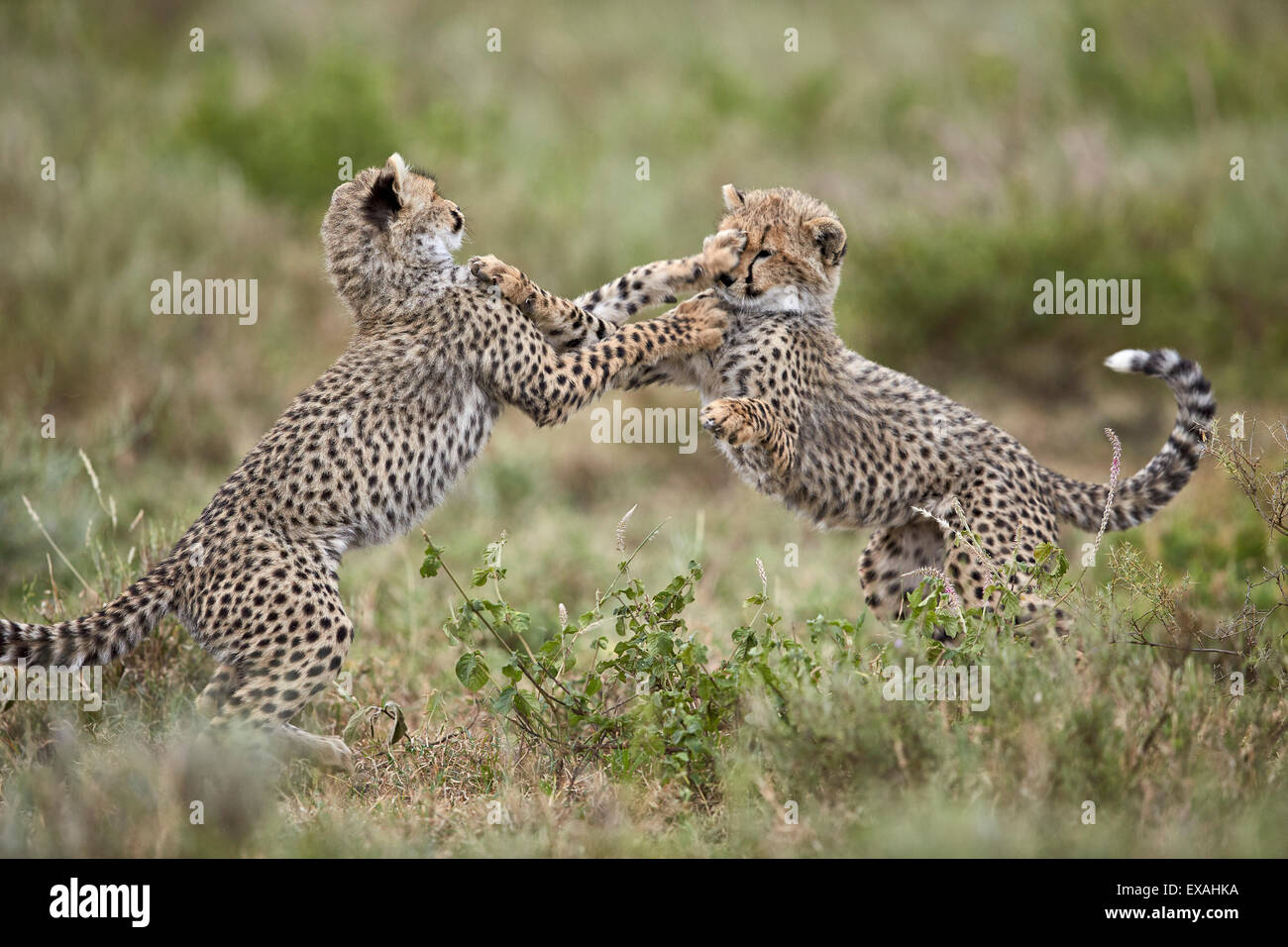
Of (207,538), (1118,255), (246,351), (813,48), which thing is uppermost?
(813,48)

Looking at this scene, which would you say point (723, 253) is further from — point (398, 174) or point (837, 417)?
point (398, 174)

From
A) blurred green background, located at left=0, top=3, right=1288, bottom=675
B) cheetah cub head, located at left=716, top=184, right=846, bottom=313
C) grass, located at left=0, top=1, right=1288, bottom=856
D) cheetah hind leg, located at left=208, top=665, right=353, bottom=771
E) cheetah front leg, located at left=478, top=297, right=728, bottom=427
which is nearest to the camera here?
grass, located at left=0, top=1, right=1288, bottom=856

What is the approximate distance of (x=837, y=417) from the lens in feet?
16.1

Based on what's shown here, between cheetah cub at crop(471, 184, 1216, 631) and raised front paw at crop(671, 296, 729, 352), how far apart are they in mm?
61

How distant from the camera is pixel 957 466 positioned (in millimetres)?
4750

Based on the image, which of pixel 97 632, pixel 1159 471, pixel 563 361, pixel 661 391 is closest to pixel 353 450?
pixel 563 361

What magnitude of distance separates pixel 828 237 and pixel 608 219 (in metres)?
5.96

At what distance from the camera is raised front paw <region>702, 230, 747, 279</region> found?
4.82m

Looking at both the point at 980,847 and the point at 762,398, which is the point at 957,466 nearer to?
the point at 762,398

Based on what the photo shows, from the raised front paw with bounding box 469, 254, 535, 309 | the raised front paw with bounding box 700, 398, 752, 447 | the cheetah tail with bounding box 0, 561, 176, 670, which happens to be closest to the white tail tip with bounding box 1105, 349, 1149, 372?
the raised front paw with bounding box 700, 398, 752, 447

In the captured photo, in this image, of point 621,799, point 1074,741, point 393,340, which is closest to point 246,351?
point 393,340

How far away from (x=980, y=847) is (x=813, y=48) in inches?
518

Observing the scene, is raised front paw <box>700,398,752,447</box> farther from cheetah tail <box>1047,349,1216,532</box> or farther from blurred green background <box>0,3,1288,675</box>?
blurred green background <box>0,3,1288,675</box>

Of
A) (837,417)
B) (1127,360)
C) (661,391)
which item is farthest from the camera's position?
(661,391)
